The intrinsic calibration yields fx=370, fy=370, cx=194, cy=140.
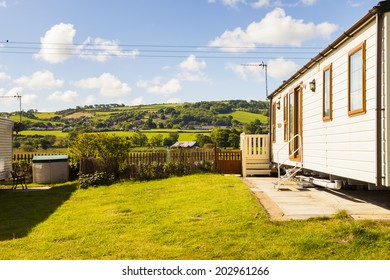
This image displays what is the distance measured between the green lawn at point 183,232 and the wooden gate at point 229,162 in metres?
5.62

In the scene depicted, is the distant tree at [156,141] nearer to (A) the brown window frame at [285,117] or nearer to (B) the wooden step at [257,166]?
(B) the wooden step at [257,166]

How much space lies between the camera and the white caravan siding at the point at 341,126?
21.8ft

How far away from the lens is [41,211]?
32.3 feet

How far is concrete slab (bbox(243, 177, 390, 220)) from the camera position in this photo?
6.99 m

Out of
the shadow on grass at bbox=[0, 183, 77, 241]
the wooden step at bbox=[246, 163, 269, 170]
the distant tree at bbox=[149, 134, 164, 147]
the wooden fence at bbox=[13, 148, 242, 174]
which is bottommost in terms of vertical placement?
the shadow on grass at bbox=[0, 183, 77, 241]

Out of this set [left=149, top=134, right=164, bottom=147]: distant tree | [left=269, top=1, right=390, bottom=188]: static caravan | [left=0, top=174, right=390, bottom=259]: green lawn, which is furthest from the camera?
[left=149, top=134, right=164, bottom=147]: distant tree

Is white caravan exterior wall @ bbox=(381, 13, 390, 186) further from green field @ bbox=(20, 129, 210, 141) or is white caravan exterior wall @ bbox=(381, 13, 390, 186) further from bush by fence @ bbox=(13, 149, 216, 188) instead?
green field @ bbox=(20, 129, 210, 141)

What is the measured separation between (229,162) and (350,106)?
8.56m

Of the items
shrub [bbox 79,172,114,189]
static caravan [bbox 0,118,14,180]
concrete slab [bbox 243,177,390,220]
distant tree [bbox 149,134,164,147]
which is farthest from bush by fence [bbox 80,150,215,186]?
distant tree [bbox 149,134,164,147]

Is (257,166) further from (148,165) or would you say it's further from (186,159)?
(148,165)

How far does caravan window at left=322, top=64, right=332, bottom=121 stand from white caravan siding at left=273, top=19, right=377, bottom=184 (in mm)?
161

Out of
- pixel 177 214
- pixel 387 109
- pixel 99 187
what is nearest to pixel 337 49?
pixel 387 109

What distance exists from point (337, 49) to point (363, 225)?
4265 millimetres

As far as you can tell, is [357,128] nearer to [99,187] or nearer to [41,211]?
[41,211]
